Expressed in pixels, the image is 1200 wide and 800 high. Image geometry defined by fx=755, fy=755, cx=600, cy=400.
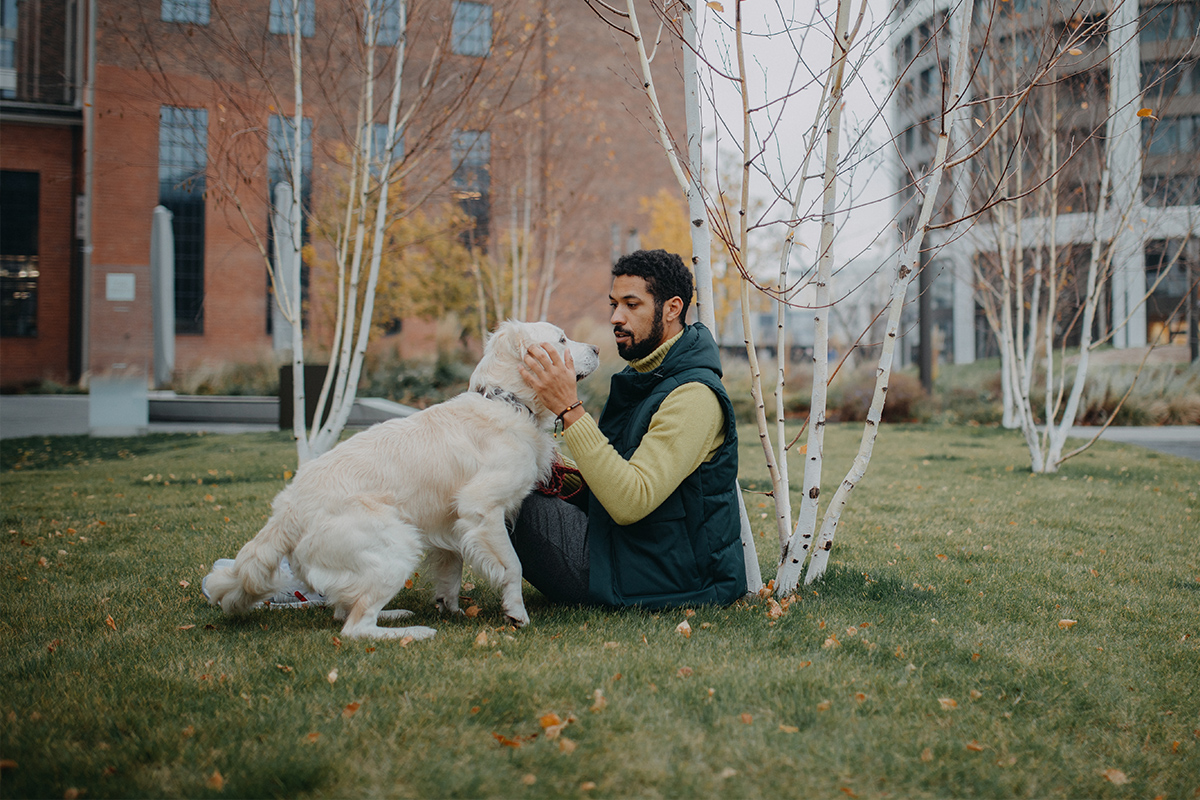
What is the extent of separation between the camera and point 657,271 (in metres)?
3.16

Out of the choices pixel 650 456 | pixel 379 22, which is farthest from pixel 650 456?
pixel 379 22

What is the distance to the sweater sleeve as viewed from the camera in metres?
2.84

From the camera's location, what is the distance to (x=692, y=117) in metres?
3.41

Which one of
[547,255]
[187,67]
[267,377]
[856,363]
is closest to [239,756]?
[187,67]

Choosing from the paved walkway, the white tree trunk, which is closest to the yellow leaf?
the white tree trunk

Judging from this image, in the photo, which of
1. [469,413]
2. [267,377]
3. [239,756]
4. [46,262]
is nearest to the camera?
[239,756]

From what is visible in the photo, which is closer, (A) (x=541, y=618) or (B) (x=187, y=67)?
(A) (x=541, y=618)

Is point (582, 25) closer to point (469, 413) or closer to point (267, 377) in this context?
point (267, 377)

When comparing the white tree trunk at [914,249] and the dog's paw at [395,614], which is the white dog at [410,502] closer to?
the dog's paw at [395,614]

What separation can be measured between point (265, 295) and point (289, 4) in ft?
61.5

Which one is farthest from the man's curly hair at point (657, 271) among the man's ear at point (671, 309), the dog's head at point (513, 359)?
the dog's head at point (513, 359)

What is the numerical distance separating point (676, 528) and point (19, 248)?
27655 mm

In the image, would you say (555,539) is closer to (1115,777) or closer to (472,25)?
(1115,777)

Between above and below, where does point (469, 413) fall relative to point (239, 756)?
above
